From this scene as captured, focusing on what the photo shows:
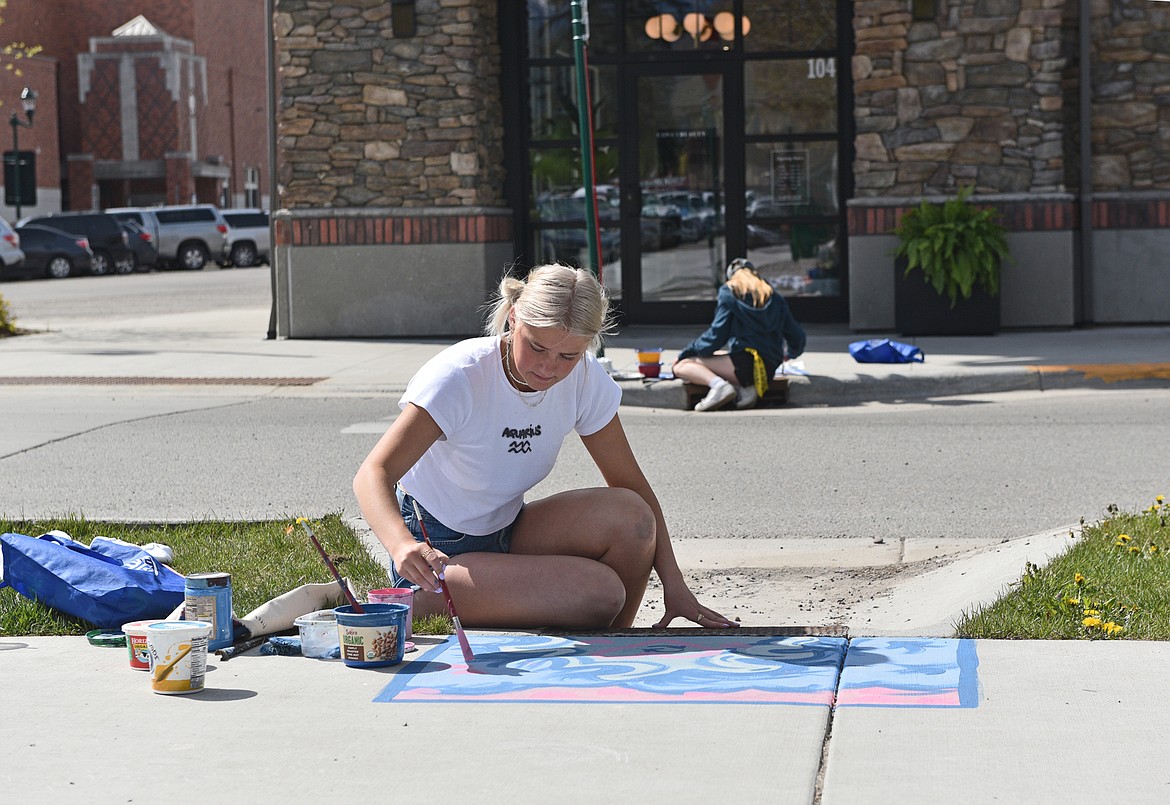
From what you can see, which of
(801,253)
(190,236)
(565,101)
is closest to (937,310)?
(801,253)

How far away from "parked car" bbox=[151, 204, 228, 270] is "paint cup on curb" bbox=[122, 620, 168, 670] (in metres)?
40.8

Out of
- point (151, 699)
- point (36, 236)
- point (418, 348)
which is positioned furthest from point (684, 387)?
point (36, 236)

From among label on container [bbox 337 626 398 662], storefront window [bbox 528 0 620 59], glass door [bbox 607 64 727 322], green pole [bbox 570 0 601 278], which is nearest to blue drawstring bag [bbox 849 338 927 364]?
green pole [bbox 570 0 601 278]

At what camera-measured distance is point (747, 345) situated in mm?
11609

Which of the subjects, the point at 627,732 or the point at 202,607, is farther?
the point at 202,607

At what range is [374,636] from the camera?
4.62m

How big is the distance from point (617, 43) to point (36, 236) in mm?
25954

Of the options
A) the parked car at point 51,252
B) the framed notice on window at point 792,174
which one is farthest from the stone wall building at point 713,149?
the parked car at point 51,252

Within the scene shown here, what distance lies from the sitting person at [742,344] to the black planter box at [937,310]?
12.9 feet

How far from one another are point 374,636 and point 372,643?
0.02 meters

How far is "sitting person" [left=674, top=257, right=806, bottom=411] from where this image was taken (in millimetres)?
11531

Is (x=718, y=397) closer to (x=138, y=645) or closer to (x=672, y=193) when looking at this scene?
(x=672, y=193)

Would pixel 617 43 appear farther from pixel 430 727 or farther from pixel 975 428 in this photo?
pixel 430 727

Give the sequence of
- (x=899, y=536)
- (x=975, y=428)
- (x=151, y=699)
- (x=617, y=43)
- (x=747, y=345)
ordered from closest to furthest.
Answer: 1. (x=151, y=699)
2. (x=899, y=536)
3. (x=975, y=428)
4. (x=747, y=345)
5. (x=617, y=43)
